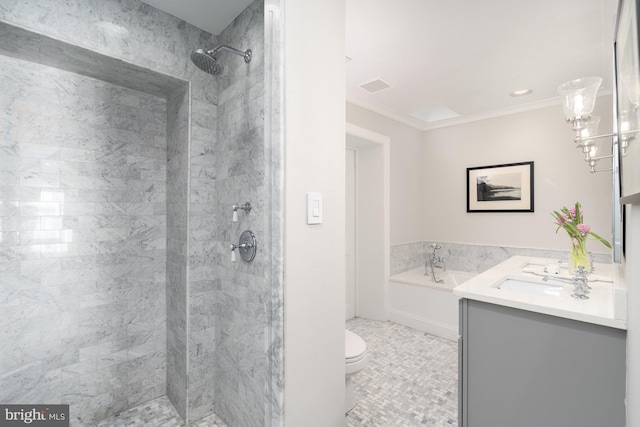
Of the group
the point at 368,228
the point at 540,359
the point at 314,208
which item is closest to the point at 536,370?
the point at 540,359

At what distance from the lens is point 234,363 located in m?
1.75

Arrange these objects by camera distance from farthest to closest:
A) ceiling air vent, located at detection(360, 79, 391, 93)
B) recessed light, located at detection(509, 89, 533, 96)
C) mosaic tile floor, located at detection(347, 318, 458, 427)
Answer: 1. recessed light, located at detection(509, 89, 533, 96)
2. ceiling air vent, located at detection(360, 79, 391, 93)
3. mosaic tile floor, located at detection(347, 318, 458, 427)

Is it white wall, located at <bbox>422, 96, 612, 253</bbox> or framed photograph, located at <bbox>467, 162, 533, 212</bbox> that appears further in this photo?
framed photograph, located at <bbox>467, 162, 533, 212</bbox>

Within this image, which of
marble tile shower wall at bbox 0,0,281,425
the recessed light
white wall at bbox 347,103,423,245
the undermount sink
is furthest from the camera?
white wall at bbox 347,103,423,245

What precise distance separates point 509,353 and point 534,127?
2.98 m

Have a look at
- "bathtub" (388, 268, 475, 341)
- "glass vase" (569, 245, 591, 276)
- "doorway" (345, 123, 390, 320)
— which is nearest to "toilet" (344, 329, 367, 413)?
"glass vase" (569, 245, 591, 276)

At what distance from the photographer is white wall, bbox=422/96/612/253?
3.10 meters

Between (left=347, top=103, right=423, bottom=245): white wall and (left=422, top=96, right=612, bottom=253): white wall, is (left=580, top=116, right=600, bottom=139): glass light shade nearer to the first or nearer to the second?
(left=422, top=96, right=612, bottom=253): white wall

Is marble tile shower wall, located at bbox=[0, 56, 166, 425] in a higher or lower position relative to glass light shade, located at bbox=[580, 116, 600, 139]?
lower

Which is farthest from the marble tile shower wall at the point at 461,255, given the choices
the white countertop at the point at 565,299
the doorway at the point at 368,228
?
the white countertop at the point at 565,299

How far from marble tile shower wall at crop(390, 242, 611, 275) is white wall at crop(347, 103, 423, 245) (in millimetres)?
145

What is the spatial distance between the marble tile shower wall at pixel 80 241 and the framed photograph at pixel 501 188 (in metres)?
3.53

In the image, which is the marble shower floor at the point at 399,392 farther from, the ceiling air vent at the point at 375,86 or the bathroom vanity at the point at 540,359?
the ceiling air vent at the point at 375,86

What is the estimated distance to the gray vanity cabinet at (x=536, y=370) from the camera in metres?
1.24
